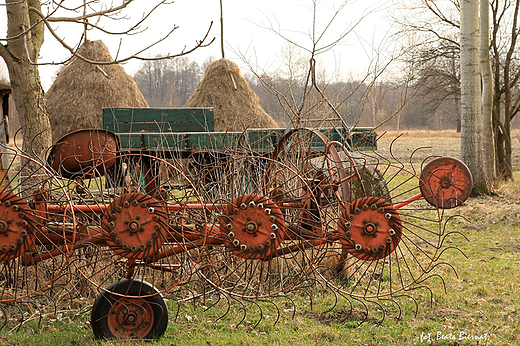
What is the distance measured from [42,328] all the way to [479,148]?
940 cm

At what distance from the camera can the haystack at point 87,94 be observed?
47.8 feet

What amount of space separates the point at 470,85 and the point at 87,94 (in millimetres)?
11214

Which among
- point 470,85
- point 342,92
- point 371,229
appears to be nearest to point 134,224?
point 371,229

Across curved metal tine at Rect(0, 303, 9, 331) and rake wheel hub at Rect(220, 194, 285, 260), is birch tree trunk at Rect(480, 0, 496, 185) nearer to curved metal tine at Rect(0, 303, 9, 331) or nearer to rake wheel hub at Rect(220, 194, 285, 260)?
rake wheel hub at Rect(220, 194, 285, 260)

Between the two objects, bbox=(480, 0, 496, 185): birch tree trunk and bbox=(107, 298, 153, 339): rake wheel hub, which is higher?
bbox=(480, 0, 496, 185): birch tree trunk

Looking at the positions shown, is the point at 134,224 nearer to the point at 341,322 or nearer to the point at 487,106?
the point at 341,322

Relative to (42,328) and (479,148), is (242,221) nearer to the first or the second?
(42,328)

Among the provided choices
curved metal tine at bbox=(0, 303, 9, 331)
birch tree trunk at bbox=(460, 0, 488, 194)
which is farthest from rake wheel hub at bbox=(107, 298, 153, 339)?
birch tree trunk at bbox=(460, 0, 488, 194)

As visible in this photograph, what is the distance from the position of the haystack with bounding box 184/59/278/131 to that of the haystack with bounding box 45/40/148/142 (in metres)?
2.50

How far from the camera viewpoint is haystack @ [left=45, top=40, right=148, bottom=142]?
47.8 ft

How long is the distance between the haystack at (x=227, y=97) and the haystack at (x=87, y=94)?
250cm

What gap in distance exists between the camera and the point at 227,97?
1434 centimetres

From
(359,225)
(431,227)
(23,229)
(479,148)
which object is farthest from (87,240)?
(479,148)

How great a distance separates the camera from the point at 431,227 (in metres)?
8.13
